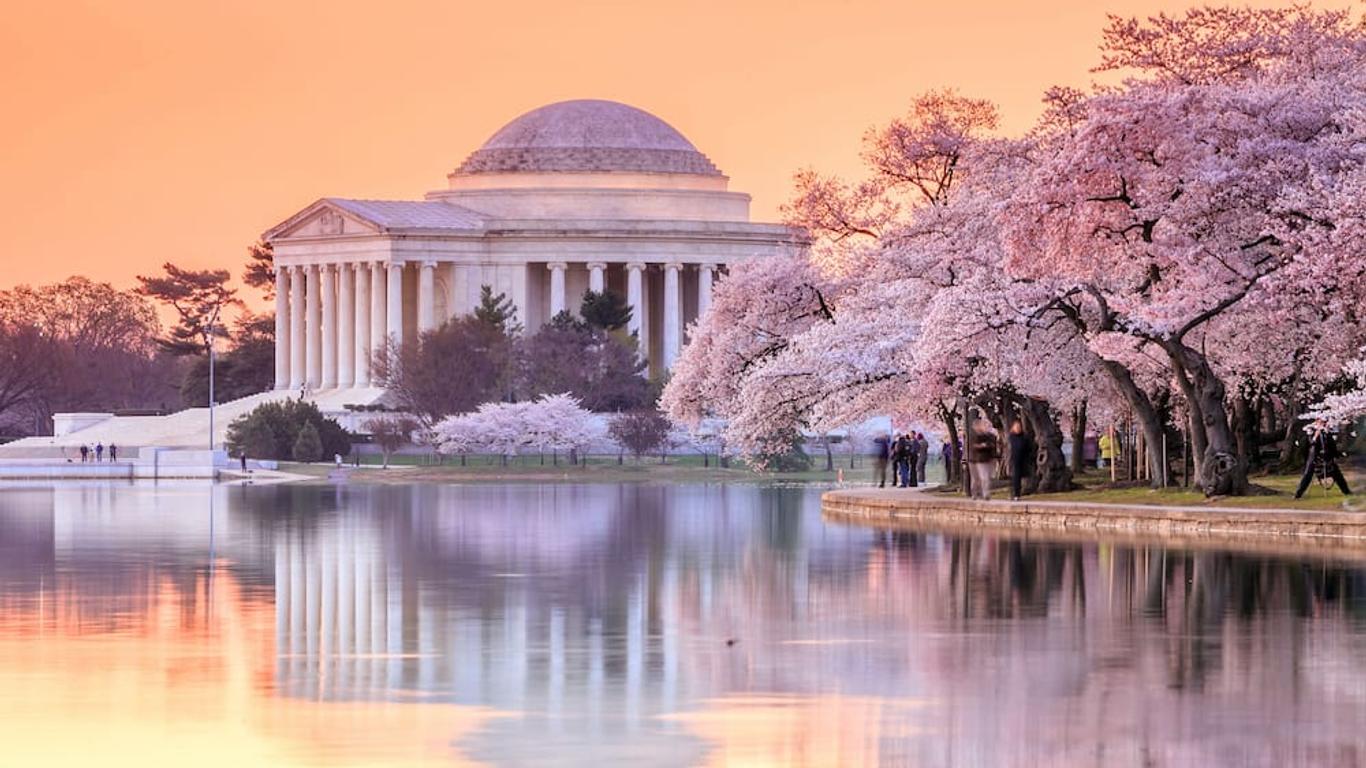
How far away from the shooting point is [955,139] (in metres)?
57.2

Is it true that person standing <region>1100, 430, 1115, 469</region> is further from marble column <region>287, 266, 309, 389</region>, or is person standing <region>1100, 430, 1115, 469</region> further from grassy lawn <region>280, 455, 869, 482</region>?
marble column <region>287, 266, 309, 389</region>

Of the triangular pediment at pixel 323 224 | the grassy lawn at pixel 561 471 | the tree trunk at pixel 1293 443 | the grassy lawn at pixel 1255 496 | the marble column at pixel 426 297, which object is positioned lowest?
the grassy lawn at pixel 1255 496

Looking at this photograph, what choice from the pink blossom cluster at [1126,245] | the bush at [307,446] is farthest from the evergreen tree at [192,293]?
the pink blossom cluster at [1126,245]

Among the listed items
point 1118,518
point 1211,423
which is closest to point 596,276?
point 1211,423

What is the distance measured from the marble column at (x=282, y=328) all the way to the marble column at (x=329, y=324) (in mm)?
2643

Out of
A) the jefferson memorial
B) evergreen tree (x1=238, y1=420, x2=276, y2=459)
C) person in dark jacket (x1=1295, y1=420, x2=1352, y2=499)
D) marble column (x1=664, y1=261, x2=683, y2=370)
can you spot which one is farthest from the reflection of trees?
marble column (x1=664, y1=261, x2=683, y2=370)

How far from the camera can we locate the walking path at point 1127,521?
38.6m

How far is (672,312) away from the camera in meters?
151

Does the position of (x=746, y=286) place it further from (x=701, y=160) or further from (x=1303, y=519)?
(x=701, y=160)

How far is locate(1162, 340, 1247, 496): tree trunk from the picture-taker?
45688mm

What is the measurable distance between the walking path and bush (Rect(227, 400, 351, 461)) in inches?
2224

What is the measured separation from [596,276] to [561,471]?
5745cm

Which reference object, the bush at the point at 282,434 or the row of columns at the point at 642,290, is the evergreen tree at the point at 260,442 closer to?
the bush at the point at 282,434

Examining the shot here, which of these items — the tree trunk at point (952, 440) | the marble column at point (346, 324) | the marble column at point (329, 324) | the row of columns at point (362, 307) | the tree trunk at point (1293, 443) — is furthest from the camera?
the marble column at point (329, 324)
